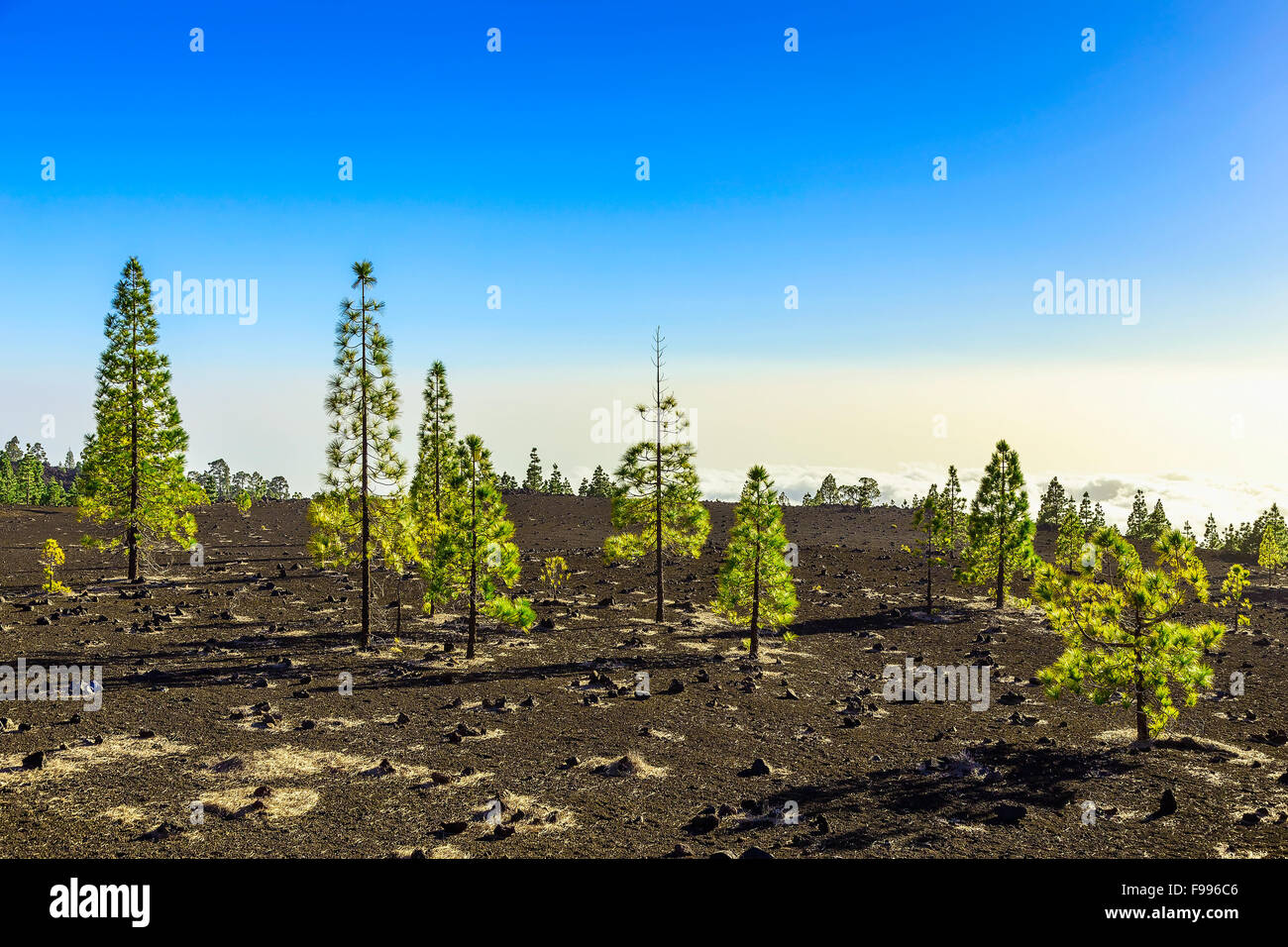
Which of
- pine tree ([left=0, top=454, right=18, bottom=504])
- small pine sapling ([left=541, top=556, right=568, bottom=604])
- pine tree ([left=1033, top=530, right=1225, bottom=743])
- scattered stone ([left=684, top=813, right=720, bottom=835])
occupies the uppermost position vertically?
pine tree ([left=0, top=454, right=18, bottom=504])

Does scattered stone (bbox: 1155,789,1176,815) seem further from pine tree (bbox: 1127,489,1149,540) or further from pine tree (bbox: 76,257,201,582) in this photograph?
pine tree (bbox: 1127,489,1149,540)

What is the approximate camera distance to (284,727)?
18953 millimetres

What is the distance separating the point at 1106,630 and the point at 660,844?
41.2ft

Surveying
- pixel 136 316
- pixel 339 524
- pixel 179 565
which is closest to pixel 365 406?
pixel 339 524

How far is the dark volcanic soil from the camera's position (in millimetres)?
13211

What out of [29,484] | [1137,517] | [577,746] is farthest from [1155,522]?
[29,484]

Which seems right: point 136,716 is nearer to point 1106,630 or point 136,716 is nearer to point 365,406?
point 365,406

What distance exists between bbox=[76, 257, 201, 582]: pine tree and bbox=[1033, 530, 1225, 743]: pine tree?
131ft

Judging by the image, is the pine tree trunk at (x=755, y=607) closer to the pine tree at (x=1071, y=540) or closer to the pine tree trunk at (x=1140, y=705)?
the pine tree trunk at (x=1140, y=705)

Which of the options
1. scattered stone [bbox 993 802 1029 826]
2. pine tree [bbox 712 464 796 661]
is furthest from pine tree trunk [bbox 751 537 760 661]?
scattered stone [bbox 993 802 1029 826]

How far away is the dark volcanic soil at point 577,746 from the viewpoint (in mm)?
13211

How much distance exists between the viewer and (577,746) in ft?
60.8

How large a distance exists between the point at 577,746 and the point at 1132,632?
14.3 meters
